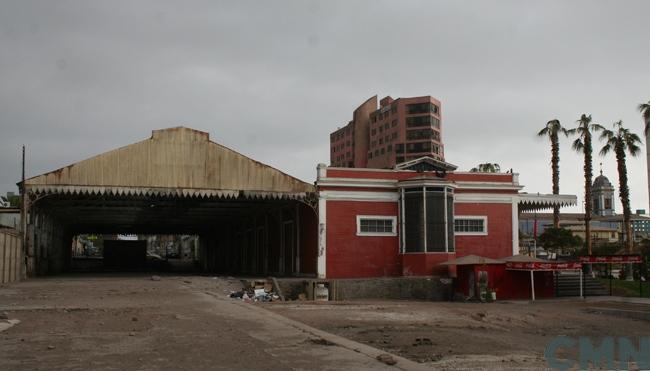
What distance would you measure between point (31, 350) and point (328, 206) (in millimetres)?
24585

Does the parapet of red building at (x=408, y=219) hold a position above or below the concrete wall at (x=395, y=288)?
above

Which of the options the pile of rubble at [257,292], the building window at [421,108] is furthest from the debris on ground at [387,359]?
the building window at [421,108]

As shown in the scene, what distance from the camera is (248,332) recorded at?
13.1 m

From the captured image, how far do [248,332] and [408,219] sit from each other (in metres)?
22.6

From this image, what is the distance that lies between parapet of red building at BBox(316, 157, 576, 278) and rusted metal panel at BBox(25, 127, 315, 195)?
7.49 ft

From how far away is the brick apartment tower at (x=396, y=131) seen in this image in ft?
360

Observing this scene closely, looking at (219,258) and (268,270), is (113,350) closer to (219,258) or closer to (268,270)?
(268,270)

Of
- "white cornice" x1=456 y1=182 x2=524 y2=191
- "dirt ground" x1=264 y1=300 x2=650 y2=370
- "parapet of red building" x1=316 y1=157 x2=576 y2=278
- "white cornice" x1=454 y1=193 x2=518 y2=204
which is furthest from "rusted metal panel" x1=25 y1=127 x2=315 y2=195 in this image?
"dirt ground" x1=264 y1=300 x2=650 y2=370

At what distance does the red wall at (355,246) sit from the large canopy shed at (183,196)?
1156mm

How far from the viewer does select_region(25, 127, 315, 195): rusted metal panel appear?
30.7 metres

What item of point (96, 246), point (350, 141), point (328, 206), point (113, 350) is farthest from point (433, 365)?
point (96, 246)

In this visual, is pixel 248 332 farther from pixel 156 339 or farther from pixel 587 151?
pixel 587 151

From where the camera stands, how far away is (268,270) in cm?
4372

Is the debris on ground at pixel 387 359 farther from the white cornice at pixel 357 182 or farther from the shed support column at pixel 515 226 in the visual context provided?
the shed support column at pixel 515 226
